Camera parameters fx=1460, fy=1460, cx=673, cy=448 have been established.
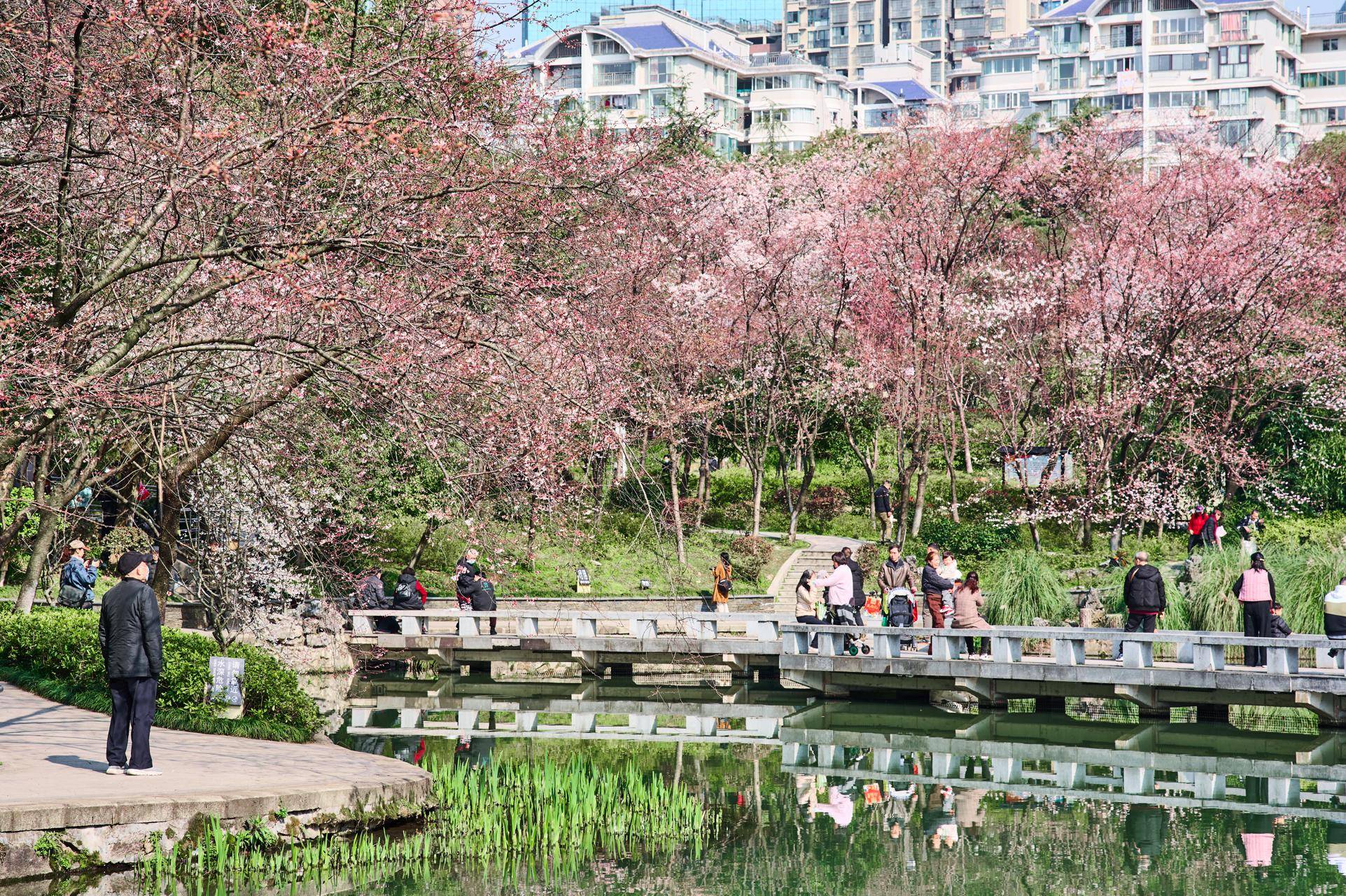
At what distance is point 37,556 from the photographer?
20891mm

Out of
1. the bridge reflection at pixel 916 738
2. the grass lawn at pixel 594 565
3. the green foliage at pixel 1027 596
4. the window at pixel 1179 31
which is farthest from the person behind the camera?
the window at pixel 1179 31

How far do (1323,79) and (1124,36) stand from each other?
511 inches

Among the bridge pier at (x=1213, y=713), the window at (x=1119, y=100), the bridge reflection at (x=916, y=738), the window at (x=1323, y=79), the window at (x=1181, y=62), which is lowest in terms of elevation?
the bridge reflection at (x=916, y=738)

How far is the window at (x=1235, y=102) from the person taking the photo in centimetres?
9062

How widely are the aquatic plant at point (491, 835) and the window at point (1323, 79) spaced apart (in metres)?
93.7

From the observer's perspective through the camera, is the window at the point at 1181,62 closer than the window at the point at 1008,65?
Yes

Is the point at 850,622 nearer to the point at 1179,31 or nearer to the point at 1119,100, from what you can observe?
the point at 1179,31

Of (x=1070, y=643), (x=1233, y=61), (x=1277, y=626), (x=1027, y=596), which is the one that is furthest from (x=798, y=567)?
(x=1233, y=61)

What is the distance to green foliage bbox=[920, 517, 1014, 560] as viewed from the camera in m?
35.3

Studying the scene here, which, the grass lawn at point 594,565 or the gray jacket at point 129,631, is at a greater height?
the gray jacket at point 129,631

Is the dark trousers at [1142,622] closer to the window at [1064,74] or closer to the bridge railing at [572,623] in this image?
the bridge railing at [572,623]

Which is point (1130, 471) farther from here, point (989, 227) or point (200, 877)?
point (200, 877)

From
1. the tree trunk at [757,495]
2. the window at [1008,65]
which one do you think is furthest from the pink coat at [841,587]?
the window at [1008,65]

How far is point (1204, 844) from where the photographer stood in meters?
14.2
